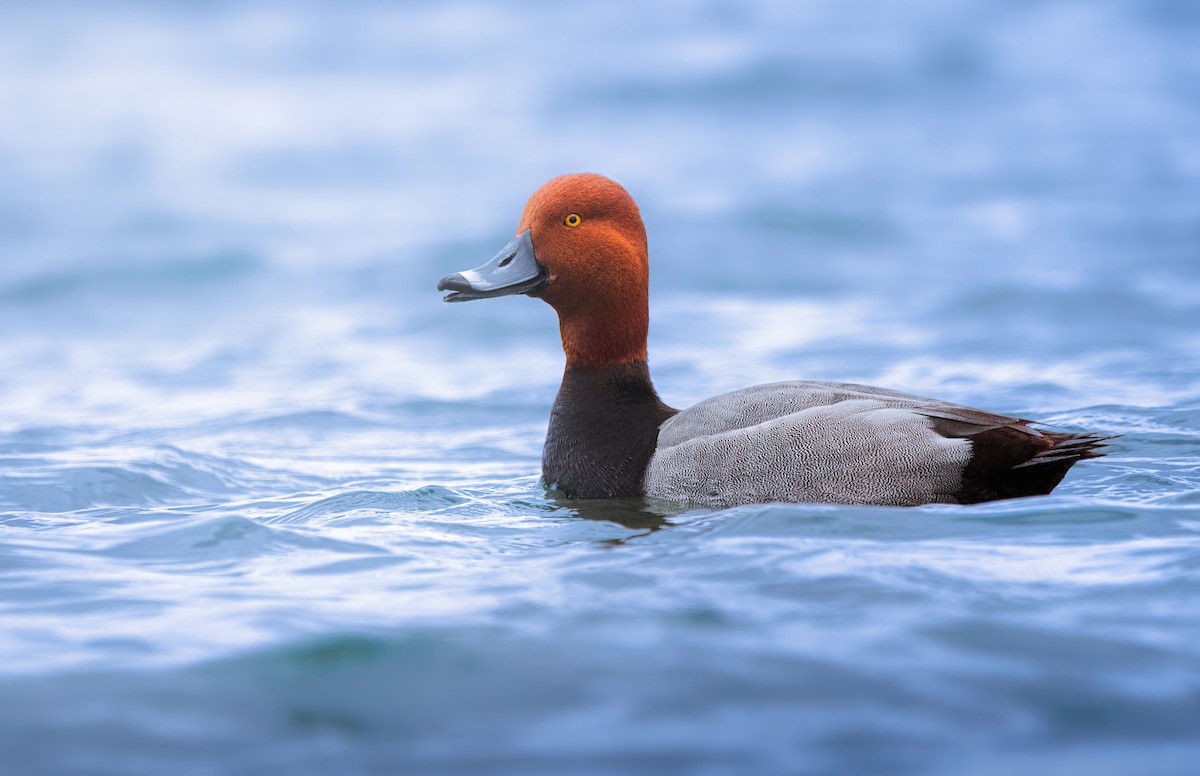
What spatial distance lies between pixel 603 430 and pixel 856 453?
1.16 m

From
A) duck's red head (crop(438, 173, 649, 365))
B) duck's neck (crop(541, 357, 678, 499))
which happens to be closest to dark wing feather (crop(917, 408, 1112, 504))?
duck's neck (crop(541, 357, 678, 499))

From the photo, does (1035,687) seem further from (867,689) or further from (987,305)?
(987,305)

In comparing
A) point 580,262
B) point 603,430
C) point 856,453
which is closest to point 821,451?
point 856,453

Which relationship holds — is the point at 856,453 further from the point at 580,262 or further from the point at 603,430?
the point at 580,262

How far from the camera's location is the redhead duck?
5.13m

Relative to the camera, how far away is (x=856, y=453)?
520cm

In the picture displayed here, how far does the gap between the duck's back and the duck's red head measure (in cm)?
76

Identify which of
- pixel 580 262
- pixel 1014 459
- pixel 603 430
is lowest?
pixel 1014 459

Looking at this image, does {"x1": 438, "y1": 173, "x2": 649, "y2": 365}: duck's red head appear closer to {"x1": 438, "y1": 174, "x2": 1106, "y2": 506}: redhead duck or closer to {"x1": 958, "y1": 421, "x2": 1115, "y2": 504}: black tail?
{"x1": 438, "y1": 174, "x2": 1106, "y2": 506}: redhead duck

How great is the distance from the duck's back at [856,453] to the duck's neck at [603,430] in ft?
0.68

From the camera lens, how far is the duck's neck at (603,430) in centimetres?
570

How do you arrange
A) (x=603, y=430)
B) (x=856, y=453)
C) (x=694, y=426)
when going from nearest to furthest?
(x=856, y=453) → (x=694, y=426) → (x=603, y=430)

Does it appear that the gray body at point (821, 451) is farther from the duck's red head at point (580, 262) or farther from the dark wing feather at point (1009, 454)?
the duck's red head at point (580, 262)

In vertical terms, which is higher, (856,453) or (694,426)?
(694,426)
